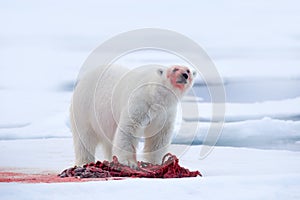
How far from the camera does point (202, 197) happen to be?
179 cm

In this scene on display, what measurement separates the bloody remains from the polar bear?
56mm

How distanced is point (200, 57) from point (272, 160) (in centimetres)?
69

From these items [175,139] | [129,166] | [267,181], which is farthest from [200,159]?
[267,181]

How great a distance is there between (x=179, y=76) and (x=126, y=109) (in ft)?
0.78

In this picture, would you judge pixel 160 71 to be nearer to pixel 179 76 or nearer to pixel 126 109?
pixel 179 76

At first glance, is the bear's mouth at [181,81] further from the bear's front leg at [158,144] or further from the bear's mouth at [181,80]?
the bear's front leg at [158,144]

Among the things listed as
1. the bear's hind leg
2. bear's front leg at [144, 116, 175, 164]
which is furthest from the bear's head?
the bear's hind leg

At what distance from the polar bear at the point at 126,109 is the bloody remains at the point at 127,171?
2.2 inches

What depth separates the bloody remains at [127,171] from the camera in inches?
87.2

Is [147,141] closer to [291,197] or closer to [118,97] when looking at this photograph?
[118,97]

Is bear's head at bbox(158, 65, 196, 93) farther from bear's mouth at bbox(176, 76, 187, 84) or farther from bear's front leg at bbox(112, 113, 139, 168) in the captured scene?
bear's front leg at bbox(112, 113, 139, 168)

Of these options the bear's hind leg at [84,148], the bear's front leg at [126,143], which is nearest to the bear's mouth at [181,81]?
the bear's front leg at [126,143]

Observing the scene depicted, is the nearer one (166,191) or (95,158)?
(166,191)

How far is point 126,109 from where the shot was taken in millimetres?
2377
